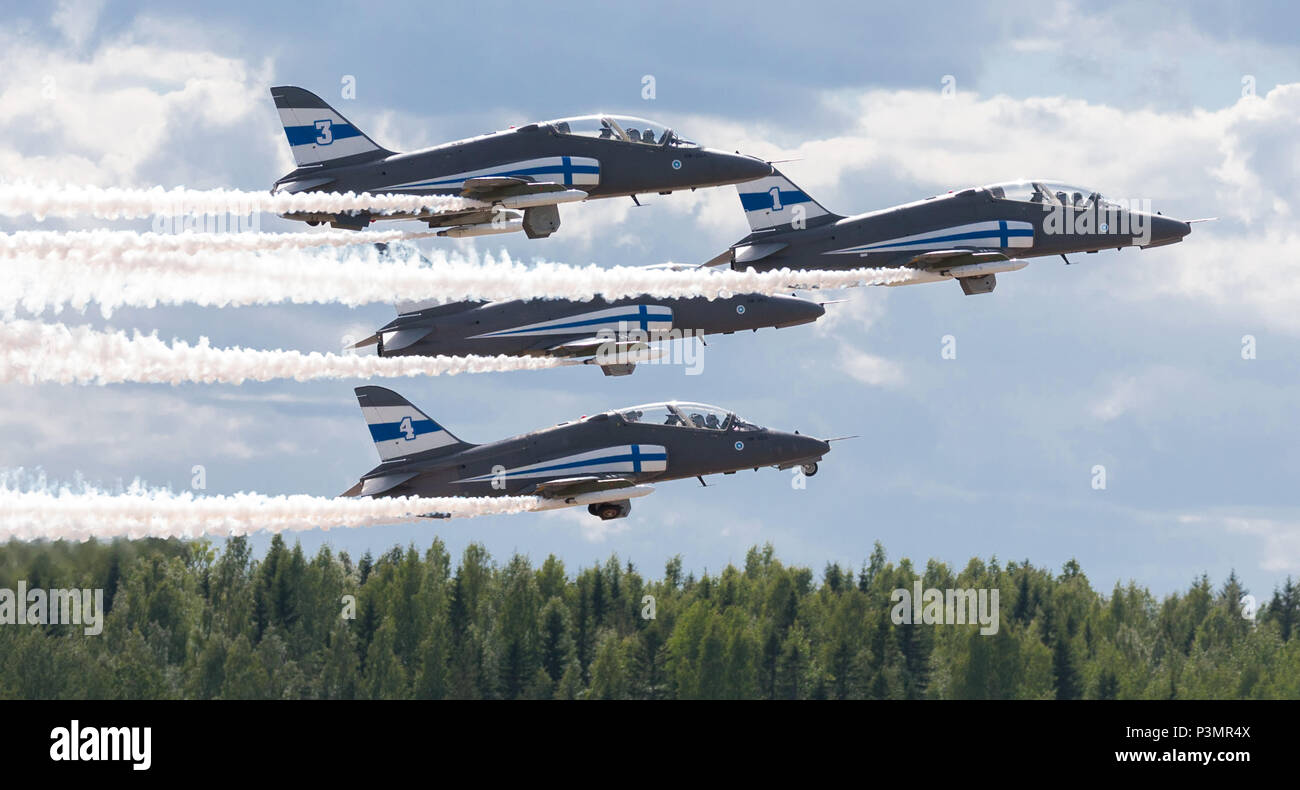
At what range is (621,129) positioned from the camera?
169 feet

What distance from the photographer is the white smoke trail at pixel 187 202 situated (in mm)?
41375

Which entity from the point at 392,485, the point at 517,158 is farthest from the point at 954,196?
the point at 392,485

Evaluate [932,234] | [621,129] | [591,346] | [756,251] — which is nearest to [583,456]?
[591,346]

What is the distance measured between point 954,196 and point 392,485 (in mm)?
17358

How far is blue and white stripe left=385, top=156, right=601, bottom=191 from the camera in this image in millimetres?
49406

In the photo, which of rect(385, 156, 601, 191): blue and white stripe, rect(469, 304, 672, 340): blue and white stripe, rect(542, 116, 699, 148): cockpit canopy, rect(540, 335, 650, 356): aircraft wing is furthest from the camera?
rect(469, 304, 672, 340): blue and white stripe

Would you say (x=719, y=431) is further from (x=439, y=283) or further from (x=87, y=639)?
(x=87, y=639)

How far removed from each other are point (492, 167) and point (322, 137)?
4.40 m

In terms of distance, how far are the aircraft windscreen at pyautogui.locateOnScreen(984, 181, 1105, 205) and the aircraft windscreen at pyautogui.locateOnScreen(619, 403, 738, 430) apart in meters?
10.0

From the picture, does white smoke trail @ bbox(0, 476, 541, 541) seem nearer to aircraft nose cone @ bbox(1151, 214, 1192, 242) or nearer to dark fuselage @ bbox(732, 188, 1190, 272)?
dark fuselage @ bbox(732, 188, 1190, 272)

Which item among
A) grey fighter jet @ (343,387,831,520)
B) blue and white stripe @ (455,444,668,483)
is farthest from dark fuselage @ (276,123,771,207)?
blue and white stripe @ (455,444,668,483)

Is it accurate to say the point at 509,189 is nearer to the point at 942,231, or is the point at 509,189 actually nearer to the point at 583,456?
the point at 583,456
